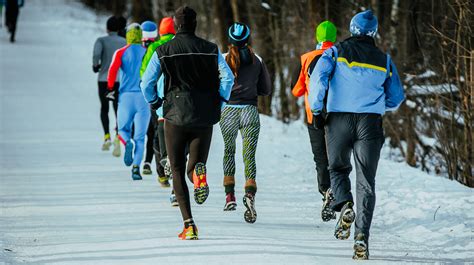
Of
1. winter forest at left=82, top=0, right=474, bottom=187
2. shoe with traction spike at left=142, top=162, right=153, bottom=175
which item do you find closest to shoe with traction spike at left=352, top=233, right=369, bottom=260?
winter forest at left=82, top=0, right=474, bottom=187

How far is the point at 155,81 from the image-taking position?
7926 millimetres

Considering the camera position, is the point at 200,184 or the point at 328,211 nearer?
the point at 200,184

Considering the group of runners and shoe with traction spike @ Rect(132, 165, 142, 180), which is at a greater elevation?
the group of runners

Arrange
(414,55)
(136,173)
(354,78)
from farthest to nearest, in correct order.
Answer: (414,55) < (136,173) < (354,78)

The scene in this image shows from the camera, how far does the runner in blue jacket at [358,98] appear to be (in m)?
7.52

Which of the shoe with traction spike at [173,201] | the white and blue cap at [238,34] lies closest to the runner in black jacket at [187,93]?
the white and blue cap at [238,34]

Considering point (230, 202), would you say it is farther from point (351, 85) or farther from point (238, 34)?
point (351, 85)

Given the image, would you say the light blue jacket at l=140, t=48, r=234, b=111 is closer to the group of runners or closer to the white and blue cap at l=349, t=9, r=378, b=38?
the group of runners

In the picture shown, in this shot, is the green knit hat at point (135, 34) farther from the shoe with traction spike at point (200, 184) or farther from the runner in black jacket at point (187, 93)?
the shoe with traction spike at point (200, 184)

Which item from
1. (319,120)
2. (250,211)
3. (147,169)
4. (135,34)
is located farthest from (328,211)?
(147,169)

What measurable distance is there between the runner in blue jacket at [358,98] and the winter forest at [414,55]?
3548 millimetres

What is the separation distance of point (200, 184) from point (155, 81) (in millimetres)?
966

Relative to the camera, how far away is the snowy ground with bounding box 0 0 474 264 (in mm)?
7484

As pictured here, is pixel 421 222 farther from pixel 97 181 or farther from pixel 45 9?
pixel 45 9
